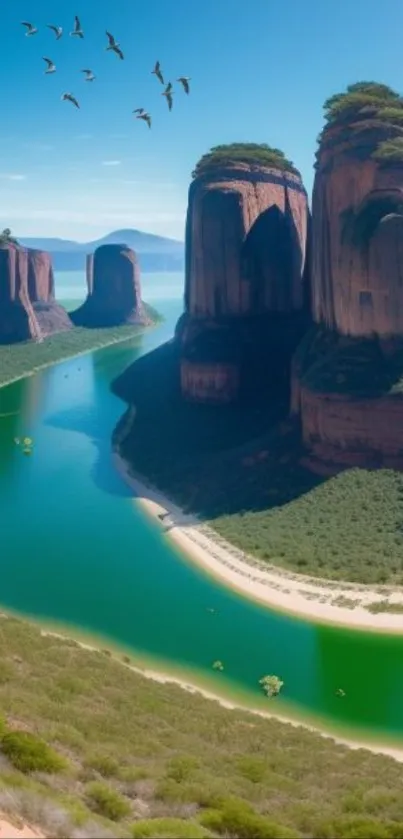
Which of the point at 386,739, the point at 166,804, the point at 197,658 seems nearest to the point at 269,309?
the point at 197,658

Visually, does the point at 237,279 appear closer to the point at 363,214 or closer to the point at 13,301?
the point at 363,214

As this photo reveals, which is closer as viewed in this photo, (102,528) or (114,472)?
(102,528)

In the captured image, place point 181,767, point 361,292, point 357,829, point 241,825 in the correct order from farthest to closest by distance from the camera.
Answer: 1. point 361,292
2. point 181,767
3. point 357,829
4. point 241,825

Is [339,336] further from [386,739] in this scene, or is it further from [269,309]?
[386,739]

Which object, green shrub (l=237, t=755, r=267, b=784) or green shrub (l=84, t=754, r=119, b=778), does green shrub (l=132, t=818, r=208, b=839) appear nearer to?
green shrub (l=84, t=754, r=119, b=778)

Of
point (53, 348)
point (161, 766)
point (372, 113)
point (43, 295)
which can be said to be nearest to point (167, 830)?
point (161, 766)

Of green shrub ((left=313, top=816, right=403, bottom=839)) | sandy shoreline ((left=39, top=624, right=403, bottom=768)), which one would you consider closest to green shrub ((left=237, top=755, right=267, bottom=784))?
green shrub ((left=313, top=816, right=403, bottom=839))
